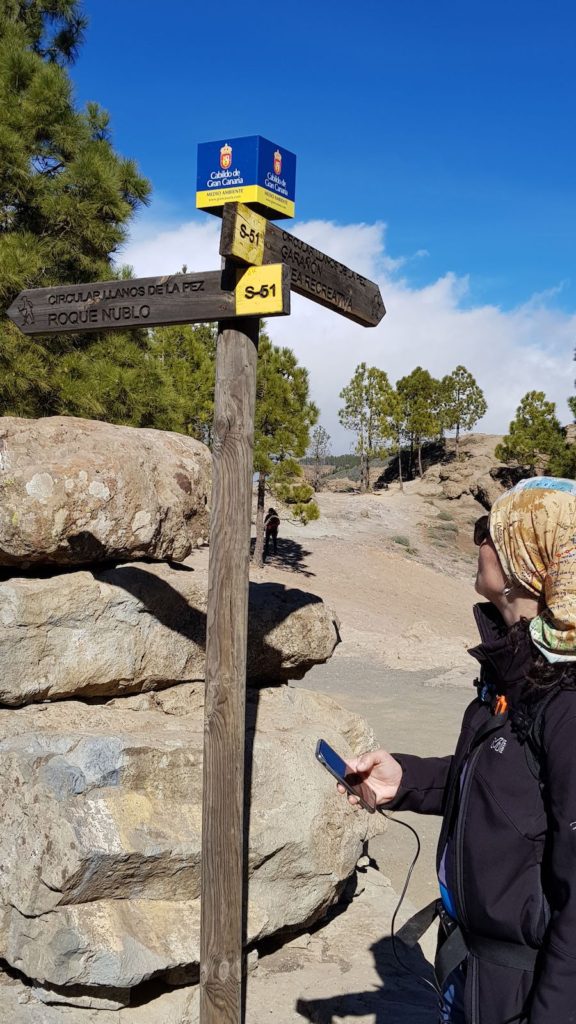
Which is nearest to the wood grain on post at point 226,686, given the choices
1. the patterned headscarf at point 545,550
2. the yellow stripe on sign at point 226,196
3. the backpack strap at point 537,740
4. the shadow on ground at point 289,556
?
the yellow stripe on sign at point 226,196

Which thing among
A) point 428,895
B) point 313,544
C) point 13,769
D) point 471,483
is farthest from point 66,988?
point 471,483

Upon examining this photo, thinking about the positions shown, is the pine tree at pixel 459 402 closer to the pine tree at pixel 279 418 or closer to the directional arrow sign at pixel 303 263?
Answer: the pine tree at pixel 279 418

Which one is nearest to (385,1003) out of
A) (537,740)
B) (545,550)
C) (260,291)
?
(537,740)

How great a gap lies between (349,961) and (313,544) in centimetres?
2219

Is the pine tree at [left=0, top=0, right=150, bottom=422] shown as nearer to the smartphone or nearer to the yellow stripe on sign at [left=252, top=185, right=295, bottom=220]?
the yellow stripe on sign at [left=252, top=185, right=295, bottom=220]

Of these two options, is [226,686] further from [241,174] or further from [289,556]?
[289,556]

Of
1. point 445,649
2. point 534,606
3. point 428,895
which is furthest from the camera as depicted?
point 445,649

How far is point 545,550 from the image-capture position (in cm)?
208

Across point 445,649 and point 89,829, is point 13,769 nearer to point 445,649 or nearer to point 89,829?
point 89,829

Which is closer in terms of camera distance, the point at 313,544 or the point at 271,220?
the point at 271,220

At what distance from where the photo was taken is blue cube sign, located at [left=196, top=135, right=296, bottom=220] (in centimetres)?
351

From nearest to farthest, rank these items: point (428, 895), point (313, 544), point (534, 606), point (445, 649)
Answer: point (534, 606) → point (428, 895) → point (445, 649) → point (313, 544)

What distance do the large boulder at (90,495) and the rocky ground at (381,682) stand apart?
1566 mm

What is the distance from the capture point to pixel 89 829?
400 centimetres
